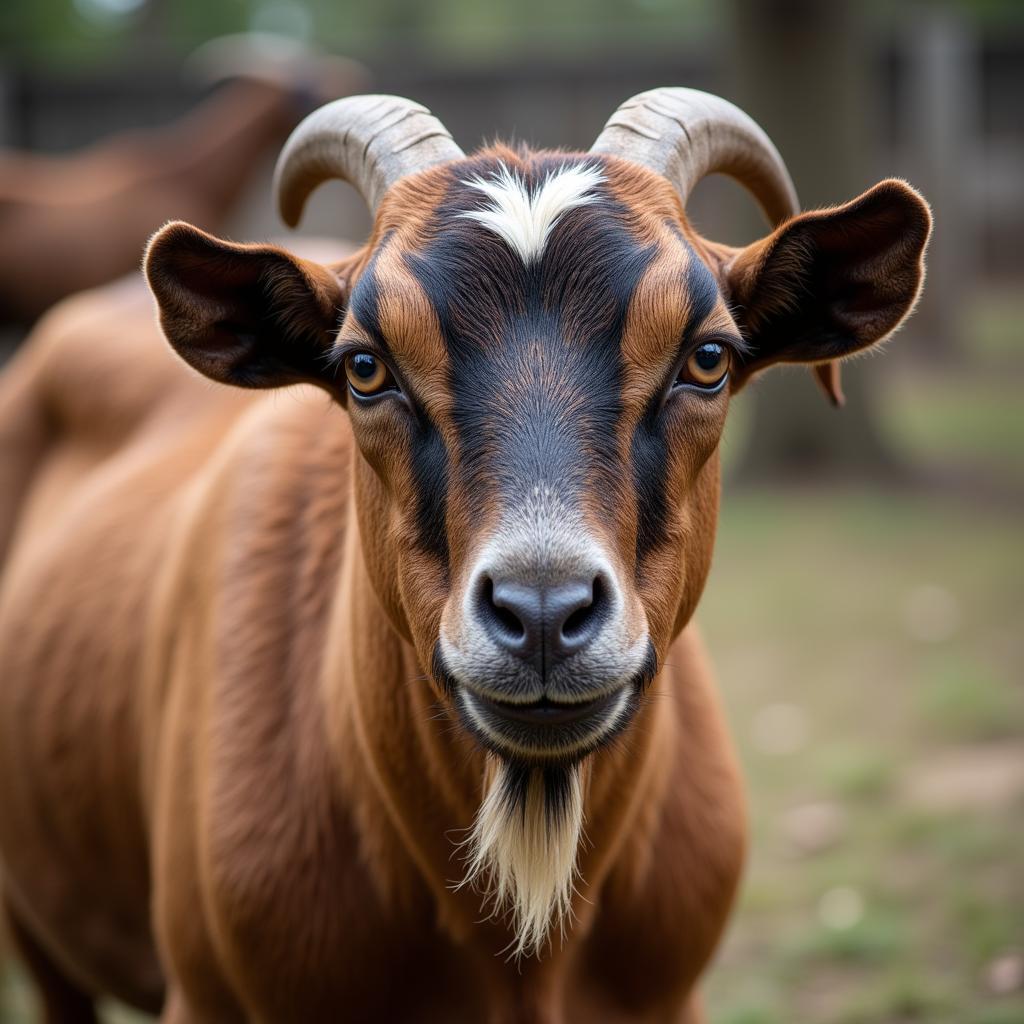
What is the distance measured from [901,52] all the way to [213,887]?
54.4 ft

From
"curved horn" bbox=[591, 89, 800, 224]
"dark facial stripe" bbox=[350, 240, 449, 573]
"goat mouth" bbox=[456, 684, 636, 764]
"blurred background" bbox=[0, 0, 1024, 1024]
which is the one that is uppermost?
"curved horn" bbox=[591, 89, 800, 224]

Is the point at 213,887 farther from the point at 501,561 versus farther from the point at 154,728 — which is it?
the point at 501,561

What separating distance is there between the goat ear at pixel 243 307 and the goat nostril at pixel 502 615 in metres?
0.84

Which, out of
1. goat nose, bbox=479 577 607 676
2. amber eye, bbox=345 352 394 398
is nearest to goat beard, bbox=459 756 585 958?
goat nose, bbox=479 577 607 676

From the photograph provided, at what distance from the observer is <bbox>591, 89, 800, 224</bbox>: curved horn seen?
3029mm

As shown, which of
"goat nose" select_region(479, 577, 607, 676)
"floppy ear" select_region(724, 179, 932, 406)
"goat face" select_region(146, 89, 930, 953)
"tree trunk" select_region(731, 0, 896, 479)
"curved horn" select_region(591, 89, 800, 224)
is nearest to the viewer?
"goat nose" select_region(479, 577, 607, 676)

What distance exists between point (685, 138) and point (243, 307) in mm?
1070

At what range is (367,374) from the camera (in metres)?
2.74

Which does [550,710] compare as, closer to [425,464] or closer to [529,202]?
[425,464]

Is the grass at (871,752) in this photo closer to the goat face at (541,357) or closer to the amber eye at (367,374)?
the goat face at (541,357)

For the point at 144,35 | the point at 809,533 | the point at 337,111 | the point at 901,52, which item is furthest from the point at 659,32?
the point at 337,111

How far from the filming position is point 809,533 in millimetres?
9875

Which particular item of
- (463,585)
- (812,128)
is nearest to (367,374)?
(463,585)

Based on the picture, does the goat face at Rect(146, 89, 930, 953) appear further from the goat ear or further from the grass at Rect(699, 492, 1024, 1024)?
the grass at Rect(699, 492, 1024, 1024)
